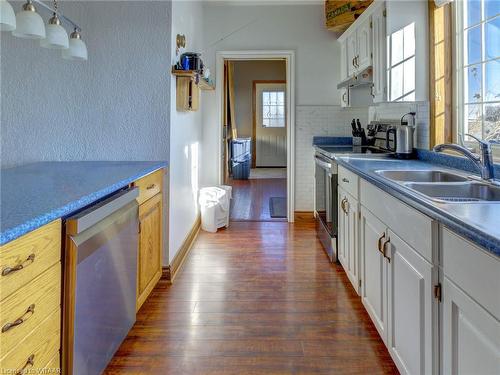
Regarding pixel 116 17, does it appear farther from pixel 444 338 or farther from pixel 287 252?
pixel 444 338

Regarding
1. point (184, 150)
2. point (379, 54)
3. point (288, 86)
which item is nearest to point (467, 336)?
point (379, 54)

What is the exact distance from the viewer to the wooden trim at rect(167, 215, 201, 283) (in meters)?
2.83

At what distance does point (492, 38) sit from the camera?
85.4 inches

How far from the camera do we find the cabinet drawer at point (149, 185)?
2184 millimetres

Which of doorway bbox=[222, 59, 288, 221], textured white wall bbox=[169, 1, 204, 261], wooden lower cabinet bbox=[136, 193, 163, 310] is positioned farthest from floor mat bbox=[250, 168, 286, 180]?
wooden lower cabinet bbox=[136, 193, 163, 310]

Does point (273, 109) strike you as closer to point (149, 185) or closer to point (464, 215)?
point (149, 185)

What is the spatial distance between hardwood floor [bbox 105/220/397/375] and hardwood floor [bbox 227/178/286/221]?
162 centimetres

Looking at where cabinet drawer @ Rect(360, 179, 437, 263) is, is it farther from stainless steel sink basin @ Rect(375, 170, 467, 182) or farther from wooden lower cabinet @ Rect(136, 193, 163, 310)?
wooden lower cabinet @ Rect(136, 193, 163, 310)

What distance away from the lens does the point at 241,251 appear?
361cm

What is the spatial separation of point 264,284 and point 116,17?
212 cm

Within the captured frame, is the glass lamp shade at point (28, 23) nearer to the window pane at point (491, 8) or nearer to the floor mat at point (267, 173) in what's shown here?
the window pane at point (491, 8)

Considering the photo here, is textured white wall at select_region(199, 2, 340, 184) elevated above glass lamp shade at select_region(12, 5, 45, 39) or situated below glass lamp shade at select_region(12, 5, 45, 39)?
above

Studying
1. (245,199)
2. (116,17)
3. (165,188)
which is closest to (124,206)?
(165,188)

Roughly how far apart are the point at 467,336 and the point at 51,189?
4.96 feet
